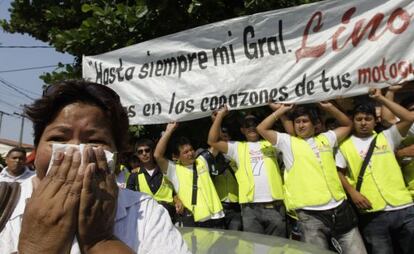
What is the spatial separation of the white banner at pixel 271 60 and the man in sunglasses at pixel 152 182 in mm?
883

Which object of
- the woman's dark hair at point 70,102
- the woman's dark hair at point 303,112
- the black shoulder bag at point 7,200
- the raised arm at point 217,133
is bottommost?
the black shoulder bag at point 7,200

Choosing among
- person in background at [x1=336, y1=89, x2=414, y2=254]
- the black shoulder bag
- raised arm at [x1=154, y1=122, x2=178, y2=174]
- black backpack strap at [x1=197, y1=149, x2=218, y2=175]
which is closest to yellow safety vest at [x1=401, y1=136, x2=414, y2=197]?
person in background at [x1=336, y1=89, x2=414, y2=254]

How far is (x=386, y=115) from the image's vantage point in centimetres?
441

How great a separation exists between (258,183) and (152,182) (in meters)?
1.44

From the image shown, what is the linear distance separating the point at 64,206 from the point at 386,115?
3824 mm

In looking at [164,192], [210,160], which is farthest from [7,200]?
[164,192]

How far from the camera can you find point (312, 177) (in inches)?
163

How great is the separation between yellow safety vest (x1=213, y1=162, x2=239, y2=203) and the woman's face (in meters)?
4.12

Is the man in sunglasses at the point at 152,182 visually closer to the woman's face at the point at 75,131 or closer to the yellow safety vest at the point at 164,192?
the yellow safety vest at the point at 164,192

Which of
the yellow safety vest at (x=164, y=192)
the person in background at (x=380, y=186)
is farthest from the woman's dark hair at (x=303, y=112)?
the yellow safety vest at (x=164, y=192)

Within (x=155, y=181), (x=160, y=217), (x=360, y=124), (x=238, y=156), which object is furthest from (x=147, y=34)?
(x=160, y=217)

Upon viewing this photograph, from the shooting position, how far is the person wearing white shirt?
13.4ft

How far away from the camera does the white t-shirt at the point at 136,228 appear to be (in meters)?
1.29

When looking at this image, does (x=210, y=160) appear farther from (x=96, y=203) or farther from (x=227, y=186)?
(x=96, y=203)
